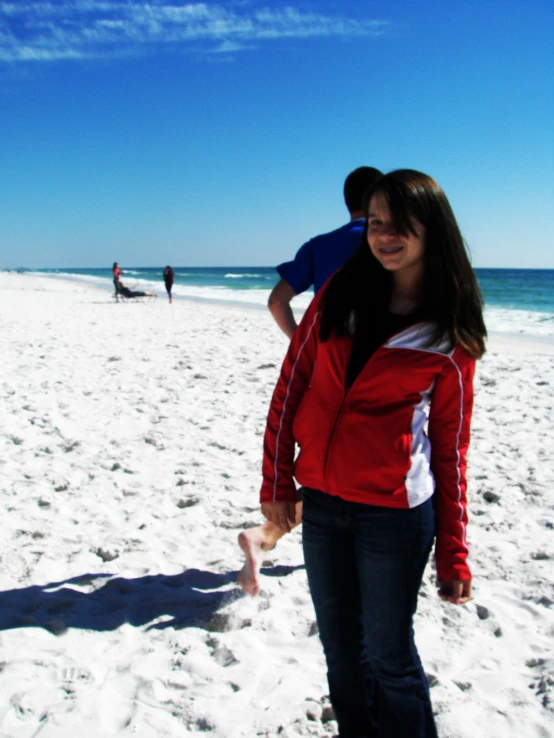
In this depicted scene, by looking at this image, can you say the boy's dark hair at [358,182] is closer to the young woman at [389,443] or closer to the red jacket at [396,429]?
the young woman at [389,443]

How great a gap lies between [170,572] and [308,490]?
1746mm

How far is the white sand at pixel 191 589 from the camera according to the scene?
2.19m

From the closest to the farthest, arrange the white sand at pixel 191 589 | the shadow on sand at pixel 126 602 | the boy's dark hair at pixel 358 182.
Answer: the white sand at pixel 191 589, the boy's dark hair at pixel 358 182, the shadow on sand at pixel 126 602

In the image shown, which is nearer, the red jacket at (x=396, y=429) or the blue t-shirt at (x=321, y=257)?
the red jacket at (x=396, y=429)

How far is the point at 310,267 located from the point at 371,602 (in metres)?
1.54

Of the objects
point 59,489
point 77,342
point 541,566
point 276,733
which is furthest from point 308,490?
point 77,342

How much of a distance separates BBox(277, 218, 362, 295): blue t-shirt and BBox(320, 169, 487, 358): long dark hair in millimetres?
782

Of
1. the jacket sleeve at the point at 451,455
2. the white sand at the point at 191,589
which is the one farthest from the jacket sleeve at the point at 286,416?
the white sand at the point at 191,589

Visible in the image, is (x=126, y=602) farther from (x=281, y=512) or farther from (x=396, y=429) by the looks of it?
(x=396, y=429)

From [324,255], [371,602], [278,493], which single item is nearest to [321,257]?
[324,255]

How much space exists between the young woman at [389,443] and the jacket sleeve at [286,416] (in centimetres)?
5

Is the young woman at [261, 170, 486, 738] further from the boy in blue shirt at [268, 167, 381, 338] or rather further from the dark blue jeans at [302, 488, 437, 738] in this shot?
the boy in blue shirt at [268, 167, 381, 338]

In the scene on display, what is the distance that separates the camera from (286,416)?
181 cm

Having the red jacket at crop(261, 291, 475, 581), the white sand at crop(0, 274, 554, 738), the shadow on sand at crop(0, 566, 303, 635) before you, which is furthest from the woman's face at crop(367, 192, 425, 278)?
the shadow on sand at crop(0, 566, 303, 635)
